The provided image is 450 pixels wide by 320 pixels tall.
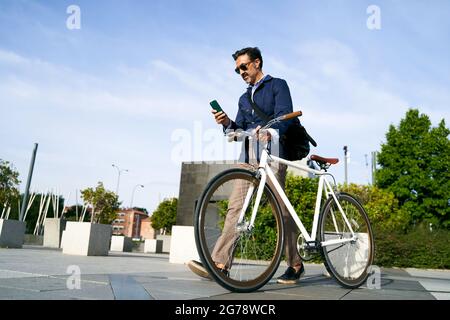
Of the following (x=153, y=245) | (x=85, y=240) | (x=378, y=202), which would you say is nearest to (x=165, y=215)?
(x=153, y=245)

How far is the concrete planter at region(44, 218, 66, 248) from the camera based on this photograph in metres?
17.5

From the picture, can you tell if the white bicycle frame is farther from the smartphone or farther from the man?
the smartphone

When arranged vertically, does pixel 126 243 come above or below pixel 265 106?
below

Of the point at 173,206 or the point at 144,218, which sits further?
the point at 144,218

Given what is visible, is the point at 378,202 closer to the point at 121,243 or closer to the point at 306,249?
the point at 121,243

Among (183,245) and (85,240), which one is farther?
(85,240)

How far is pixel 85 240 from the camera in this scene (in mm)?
9469

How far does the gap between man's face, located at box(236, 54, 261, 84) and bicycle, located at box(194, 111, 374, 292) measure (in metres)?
0.79

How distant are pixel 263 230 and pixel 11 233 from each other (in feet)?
34.7
